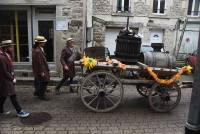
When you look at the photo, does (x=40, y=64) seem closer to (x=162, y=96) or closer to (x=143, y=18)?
(x=162, y=96)

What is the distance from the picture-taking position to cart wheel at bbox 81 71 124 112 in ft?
20.6

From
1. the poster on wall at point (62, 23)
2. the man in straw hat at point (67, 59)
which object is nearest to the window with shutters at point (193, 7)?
the poster on wall at point (62, 23)

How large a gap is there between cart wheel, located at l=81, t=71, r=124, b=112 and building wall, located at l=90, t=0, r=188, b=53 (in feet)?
37.3

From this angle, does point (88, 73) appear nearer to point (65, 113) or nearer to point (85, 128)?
point (65, 113)

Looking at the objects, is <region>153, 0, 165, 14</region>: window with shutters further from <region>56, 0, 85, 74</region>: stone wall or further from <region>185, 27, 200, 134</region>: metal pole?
<region>185, 27, 200, 134</region>: metal pole

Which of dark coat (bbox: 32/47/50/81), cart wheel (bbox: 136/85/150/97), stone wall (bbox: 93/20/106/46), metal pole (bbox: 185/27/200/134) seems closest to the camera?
metal pole (bbox: 185/27/200/134)

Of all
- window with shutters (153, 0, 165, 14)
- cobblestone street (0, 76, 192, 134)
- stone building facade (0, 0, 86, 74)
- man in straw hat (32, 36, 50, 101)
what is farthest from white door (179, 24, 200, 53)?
man in straw hat (32, 36, 50, 101)

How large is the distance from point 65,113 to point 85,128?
3.11 ft

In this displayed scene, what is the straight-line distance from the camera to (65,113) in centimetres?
643

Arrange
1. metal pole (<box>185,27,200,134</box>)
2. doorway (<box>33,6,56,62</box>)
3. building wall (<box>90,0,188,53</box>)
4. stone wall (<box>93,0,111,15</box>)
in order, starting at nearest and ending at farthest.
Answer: metal pole (<box>185,27,200,134</box>)
doorway (<box>33,6,56,62</box>)
stone wall (<box>93,0,111,15</box>)
building wall (<box>90,0,188,53</box>)

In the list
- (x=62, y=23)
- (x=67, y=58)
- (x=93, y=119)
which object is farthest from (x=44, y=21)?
(x=93, y=119)

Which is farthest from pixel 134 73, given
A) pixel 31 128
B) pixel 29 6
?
pixel 29 6

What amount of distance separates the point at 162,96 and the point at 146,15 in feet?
39.9

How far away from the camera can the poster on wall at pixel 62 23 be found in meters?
9.66
